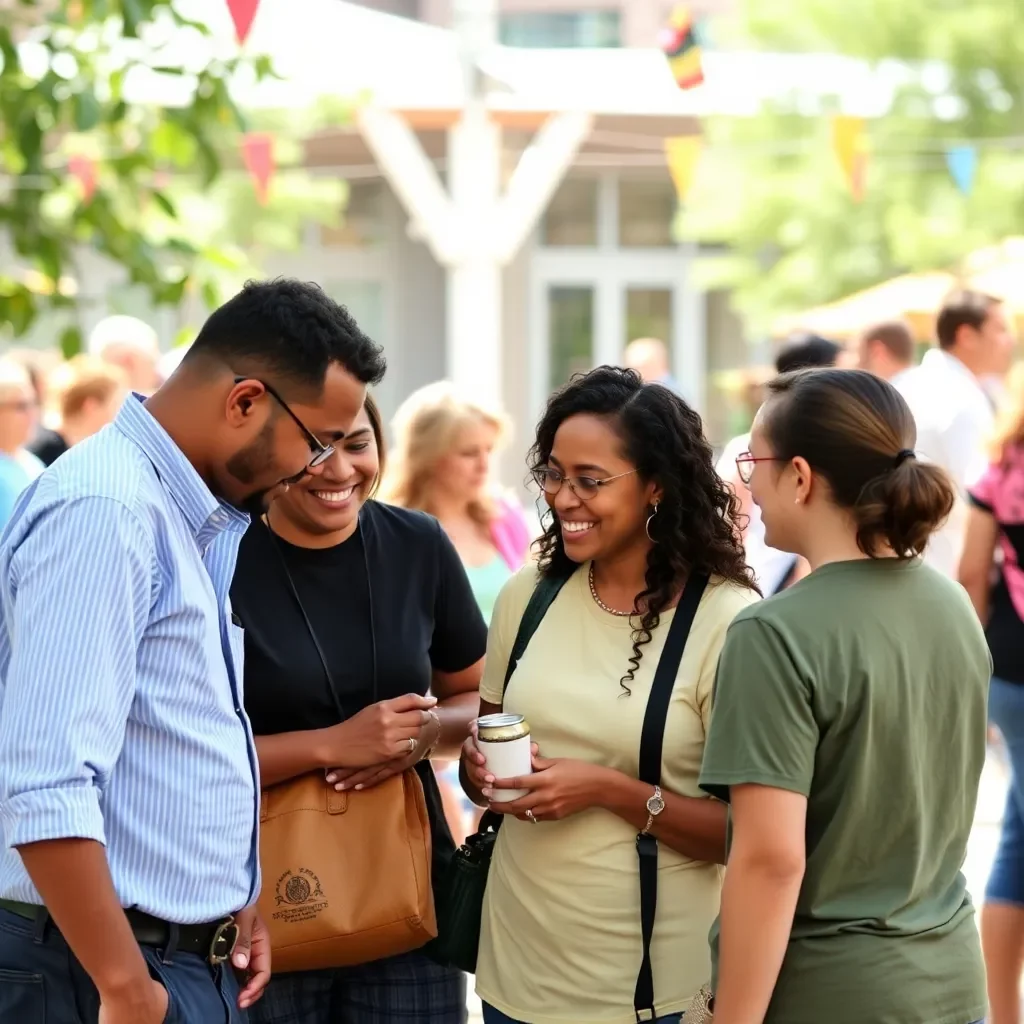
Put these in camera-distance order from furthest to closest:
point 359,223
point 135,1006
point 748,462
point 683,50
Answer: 1. point 359,223
2. point 683,50
3. point 748,462
4. point 135,1006

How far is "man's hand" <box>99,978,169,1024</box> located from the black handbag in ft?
3.11

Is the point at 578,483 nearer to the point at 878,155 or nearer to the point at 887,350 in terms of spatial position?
the point at 887,350

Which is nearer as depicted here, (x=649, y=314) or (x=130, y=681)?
(x=130, y=681)

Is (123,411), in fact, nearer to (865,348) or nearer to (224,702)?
(224,702)

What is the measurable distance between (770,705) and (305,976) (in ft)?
3.72

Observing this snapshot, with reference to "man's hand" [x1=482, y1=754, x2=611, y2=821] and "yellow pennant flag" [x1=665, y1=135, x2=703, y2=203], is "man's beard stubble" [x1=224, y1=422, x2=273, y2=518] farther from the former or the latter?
"yellow pennant flag" [x1=665, y1=135, x2=703, y2=203]

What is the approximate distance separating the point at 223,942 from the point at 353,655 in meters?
0.79

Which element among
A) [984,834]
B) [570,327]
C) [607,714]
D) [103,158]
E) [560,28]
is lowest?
[984,834]

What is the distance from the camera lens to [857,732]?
2244 mm

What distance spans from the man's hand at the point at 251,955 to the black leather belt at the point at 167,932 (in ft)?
0.77

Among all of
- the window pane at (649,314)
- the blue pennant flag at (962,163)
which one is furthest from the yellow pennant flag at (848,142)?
the window pane at (649,314)

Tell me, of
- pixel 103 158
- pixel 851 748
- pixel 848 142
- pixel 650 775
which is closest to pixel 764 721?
pixel 851 748

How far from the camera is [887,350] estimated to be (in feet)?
24.6

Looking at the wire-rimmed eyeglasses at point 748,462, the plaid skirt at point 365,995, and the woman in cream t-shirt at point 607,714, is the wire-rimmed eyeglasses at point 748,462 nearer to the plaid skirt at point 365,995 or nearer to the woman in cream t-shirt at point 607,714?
the woman in cream t-shirt at point 607,714
